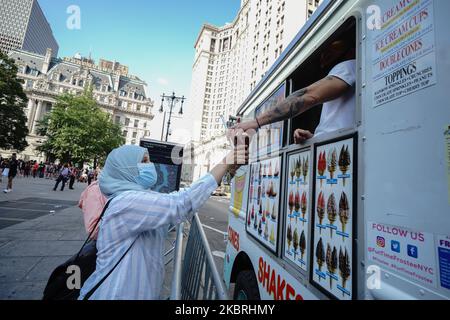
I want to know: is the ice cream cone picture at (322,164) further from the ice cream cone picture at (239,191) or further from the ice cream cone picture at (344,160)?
the ice cream cone picture at (239,191)

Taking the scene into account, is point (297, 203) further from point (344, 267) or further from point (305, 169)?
point (344, 267)

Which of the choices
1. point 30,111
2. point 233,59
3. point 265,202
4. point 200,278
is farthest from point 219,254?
point 233,59

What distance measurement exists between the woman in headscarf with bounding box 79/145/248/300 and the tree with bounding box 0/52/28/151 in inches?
1491

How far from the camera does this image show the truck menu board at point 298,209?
1593mm

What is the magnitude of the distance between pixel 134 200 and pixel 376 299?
1369 millimetres

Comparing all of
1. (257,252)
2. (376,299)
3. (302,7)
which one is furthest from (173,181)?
(302,7)

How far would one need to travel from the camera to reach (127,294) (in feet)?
5.09

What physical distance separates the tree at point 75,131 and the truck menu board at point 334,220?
39.3 metres

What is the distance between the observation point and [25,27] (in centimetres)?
8269

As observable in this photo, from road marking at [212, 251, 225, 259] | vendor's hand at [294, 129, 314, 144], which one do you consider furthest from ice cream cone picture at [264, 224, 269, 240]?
road marking at [212, 251, 225, 259]

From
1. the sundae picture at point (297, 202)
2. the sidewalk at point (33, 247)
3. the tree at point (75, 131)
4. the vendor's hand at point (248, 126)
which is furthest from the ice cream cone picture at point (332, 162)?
the tree at point (75, 131)

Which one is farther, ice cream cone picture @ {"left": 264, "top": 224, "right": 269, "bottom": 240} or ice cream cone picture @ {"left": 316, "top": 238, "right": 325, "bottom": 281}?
ice cream cone picture @ {"left": 264, "top": 224, "right": 269, "bottom": 240}

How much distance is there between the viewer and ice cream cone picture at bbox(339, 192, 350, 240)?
1.25 meters

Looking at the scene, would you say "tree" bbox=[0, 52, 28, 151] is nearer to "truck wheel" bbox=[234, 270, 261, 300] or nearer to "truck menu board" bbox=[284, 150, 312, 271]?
"truck wheel" bbox=[234, 270, 261, 300]
